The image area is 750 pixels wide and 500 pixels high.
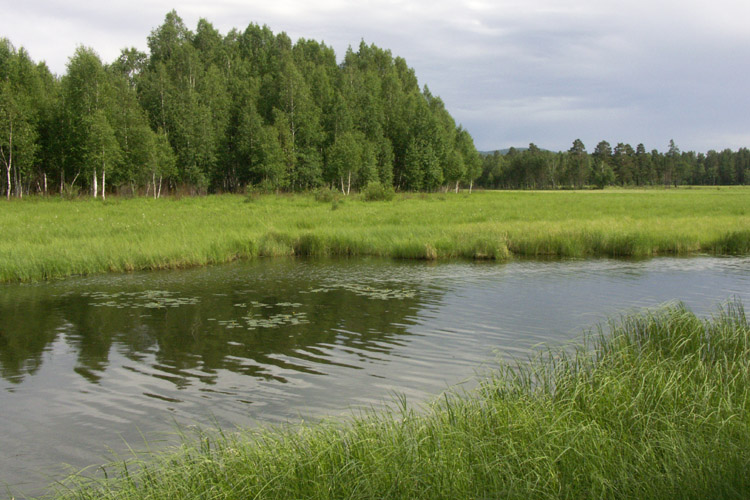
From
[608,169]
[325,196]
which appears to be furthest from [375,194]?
[608,169]

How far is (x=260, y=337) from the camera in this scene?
10.4 metres

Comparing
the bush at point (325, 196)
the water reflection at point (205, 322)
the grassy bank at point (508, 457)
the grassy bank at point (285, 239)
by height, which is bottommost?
the water reflection at point (205, 322)

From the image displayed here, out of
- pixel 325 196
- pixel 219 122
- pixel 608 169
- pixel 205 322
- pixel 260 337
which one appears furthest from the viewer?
pixel 608 169

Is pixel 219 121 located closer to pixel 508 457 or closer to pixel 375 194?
pixel 375 194

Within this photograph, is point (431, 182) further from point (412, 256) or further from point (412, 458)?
point (412, 458)

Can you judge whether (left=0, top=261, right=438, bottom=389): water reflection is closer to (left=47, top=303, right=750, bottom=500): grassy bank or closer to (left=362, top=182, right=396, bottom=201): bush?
(left=47, top=303, right=750, bottom=500): grassy bank

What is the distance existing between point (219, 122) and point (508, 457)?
58.0 metres

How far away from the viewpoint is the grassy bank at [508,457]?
12.3 feet

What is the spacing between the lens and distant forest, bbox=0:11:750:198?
43.3m

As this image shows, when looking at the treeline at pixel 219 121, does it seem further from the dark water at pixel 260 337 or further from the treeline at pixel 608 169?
the treeline at pixel 608 169

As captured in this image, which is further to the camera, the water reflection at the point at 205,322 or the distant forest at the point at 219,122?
the distant forest at the point at 219,122

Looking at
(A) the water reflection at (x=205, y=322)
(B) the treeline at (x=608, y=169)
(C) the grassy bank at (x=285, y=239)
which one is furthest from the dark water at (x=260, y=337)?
(B) the treeline at (x=608, y=169)

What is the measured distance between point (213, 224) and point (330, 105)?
→ 43.0 meters

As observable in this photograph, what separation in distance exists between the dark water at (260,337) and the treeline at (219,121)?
31881 mm
